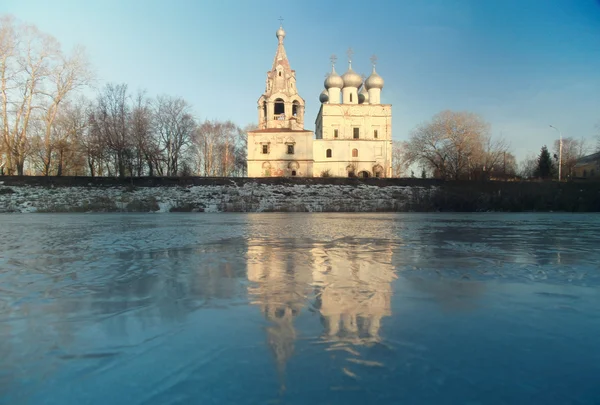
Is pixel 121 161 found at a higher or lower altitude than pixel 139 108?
lower

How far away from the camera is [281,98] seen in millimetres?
58531

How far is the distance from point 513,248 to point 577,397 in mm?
7614

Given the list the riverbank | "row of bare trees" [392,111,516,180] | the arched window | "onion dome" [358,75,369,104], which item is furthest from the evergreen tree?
the arched window

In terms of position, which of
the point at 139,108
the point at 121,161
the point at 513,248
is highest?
the point at 139,108

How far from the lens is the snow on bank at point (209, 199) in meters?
32.2

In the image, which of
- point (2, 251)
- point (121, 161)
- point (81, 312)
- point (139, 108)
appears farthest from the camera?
point (139, 108)

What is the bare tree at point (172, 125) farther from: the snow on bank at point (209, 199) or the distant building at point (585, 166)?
the distant building at point (585, 166)

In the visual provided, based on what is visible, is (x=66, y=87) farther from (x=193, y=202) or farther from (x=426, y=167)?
(x=426, y=167)

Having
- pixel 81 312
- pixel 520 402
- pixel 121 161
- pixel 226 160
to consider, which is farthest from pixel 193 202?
pixel 226 160

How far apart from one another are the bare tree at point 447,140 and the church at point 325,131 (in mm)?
4945

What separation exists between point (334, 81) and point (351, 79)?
2.85 meters

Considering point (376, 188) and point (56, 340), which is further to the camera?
point (376, 188)

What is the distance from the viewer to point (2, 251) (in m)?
8.75

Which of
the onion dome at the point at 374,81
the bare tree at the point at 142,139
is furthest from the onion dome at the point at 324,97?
the bare tree at the point at 142,139
